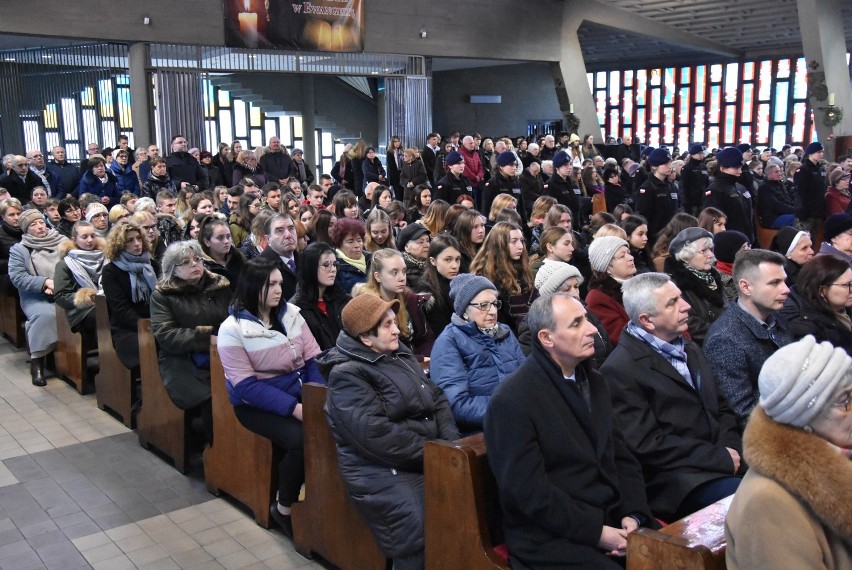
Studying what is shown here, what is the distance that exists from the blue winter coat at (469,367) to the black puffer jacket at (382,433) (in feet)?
0.63

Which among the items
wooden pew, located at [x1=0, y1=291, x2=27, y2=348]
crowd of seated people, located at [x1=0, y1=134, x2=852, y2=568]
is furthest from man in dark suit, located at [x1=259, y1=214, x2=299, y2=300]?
wooden pew, located at [x1=0, y1=291, x2=27, y2=348]

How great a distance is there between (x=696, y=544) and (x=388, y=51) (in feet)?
51.4

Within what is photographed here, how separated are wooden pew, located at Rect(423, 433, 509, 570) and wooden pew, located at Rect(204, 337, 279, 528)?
131 cm

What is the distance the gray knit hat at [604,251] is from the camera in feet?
14.9

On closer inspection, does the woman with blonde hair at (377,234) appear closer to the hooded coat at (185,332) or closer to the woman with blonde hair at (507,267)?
the woman with blonde hair at (507,267)

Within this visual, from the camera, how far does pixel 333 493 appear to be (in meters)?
3.67

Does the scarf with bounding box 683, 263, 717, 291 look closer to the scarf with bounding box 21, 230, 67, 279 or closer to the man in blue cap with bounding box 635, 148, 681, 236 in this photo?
the man in blue cap with bounding box 635, 148, 681, 236

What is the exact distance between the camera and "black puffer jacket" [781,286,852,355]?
4.30m

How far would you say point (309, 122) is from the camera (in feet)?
69.5

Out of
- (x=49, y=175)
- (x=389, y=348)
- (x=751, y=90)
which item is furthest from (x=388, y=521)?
(x=751, y=90)

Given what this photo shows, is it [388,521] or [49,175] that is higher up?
[49,175]

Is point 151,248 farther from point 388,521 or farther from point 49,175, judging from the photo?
point 49,175

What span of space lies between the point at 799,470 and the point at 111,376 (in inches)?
196

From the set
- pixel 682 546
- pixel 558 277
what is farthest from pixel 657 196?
pixel 682 546
